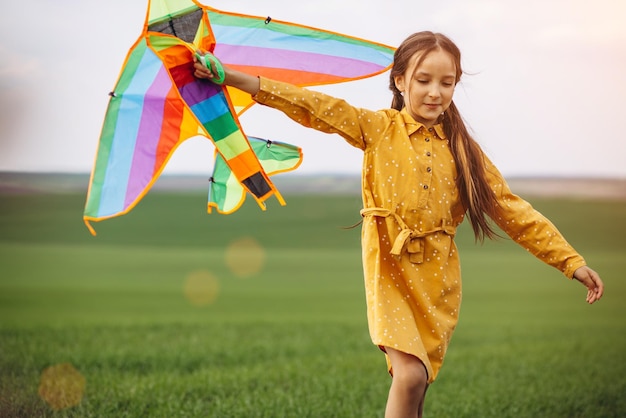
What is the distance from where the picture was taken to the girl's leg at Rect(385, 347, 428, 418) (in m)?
2.67

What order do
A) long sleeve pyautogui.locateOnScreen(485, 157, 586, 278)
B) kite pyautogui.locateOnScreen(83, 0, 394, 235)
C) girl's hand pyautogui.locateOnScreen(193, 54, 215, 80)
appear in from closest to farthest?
1. girl's hand pyautogui.locateOnScreen(193, 54, 215, 80)
2. kite pyautogui.locateOnScreen(83, 0, 394, 235)
3. long sleeve pyautogui.locateOnScreen(485, 157, 586, 278)

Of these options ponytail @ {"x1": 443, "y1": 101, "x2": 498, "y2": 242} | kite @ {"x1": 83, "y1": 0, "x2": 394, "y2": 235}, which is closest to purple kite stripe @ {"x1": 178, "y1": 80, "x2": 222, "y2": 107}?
kite @ {"x1": 83, "y1": 0, "x2": 394, "y2": 235}

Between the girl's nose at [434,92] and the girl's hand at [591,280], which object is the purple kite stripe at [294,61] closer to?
the girl's nose at [434,92]

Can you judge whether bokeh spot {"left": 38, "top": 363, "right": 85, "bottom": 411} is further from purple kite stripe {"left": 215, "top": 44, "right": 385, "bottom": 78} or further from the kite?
purple kite stripe {"left": 215, "top": 44, "right": 385, "bottom": 78}

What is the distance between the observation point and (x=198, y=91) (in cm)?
262

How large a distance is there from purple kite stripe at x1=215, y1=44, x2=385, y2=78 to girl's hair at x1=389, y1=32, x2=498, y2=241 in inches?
9.4

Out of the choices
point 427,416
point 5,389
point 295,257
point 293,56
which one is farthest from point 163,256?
point 293,56

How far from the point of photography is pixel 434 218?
2824mm

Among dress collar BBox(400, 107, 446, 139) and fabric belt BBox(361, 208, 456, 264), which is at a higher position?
dress collar BBox(400, 107, 446, 139)

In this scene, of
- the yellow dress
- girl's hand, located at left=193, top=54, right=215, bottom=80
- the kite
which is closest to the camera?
girl's hand, located at left=193, top=54, right=215, bottom=80

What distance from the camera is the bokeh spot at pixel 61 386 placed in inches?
160

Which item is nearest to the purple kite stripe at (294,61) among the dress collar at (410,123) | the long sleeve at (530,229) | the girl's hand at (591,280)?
the dress collar at (410,123)

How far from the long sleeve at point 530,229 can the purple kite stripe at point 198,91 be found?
114cm

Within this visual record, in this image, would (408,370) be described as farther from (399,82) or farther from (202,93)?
(202,93)
